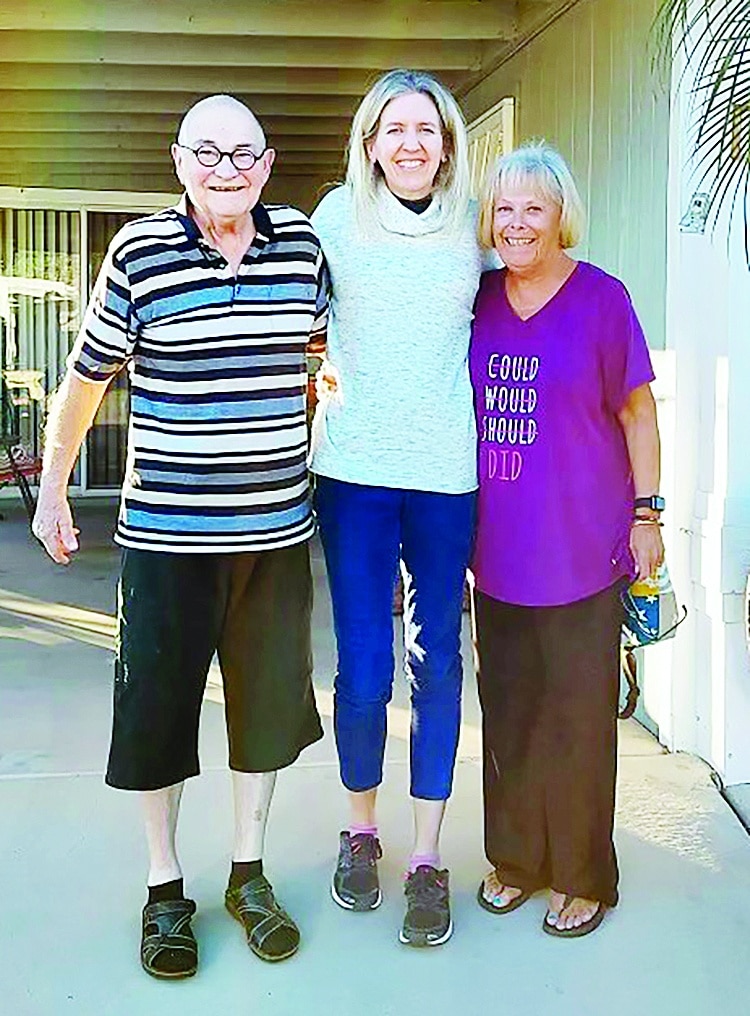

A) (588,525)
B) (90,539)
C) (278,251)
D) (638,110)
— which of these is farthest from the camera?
(90,539)

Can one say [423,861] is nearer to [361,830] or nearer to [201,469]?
[361,830]

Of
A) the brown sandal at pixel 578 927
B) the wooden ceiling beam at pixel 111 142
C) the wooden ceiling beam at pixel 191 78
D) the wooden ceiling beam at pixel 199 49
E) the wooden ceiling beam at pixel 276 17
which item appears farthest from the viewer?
the wooden ceiling beam at pixel 111 142

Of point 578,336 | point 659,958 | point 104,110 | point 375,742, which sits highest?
point 104,110

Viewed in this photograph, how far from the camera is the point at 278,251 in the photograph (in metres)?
1.99

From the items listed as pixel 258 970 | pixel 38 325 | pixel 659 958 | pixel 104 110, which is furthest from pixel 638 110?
pixel 38 325

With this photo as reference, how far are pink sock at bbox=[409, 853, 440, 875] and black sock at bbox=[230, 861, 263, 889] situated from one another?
0.30 m

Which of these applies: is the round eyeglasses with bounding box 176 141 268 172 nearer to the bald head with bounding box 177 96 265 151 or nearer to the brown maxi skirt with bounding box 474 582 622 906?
the bald head with bounding box 177 96 265 151

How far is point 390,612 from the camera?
221 cm

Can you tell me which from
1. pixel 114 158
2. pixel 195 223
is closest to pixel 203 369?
pixel 195 223

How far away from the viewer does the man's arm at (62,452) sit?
1.99 meters

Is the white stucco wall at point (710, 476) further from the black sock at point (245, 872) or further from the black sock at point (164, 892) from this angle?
the black sock at point (164, 892)

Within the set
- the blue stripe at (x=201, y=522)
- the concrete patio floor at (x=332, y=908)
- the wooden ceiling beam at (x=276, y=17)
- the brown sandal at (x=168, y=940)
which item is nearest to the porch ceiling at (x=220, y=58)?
Answer: the wooden ceiling beam at (x=276, y=17)

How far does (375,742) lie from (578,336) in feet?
2.80

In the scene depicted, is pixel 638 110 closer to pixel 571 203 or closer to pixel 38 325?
pixel 571 203
